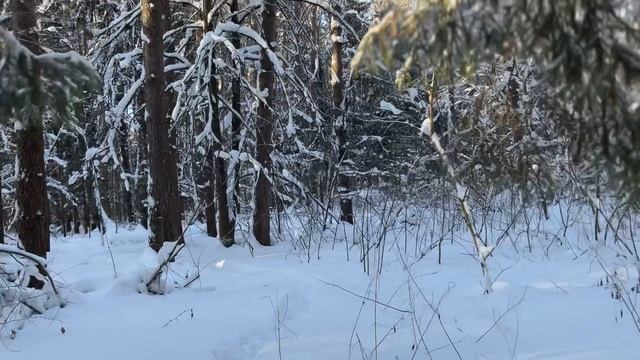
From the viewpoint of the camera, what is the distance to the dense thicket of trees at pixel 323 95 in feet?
6.47

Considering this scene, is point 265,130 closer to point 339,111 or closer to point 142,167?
point 339,111

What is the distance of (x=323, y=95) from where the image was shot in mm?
13398

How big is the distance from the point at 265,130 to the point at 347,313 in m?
4.59

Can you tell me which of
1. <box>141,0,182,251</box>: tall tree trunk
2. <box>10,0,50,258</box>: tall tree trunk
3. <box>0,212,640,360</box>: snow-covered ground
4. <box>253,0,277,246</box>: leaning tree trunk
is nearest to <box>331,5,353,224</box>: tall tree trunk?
<box>253,0,277,246</box>: leaning tree trunk

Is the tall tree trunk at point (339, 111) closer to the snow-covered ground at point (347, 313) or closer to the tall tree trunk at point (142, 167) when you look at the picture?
the tall tree trunk at point (142, 167)

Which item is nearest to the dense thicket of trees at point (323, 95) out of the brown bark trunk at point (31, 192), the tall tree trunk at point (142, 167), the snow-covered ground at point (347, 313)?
the brown bark trunk at point (31, 192)

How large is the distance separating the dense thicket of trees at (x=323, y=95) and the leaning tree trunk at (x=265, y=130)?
0.08ft

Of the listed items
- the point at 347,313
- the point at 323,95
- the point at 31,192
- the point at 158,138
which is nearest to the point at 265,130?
the point at 158,138

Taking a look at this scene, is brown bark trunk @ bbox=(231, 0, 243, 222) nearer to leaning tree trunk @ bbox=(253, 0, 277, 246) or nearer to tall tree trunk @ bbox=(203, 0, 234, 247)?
tall tree trunk @ bbox=(203, 0, 234, 247)

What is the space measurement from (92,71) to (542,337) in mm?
3971

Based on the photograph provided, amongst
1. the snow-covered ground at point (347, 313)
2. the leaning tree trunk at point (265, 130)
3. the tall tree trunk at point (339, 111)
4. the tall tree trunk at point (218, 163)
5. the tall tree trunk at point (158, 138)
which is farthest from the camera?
the tall tree trunk at point (339, 111)

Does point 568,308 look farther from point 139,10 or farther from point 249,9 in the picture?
point 139,10

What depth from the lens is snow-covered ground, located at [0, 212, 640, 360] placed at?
441 cm

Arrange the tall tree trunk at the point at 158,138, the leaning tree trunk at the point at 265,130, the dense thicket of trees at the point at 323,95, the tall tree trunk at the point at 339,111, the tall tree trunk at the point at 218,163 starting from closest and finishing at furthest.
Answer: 1. the dense thicket of trees at the point at 323,95
2. the tall tree trunk at the point at 158,138
3. the tall tree trunk at the point at 218,163
4. the leaning tree trunk at the point at 265,130
5. the tall tree trunk at the point at 339,111
